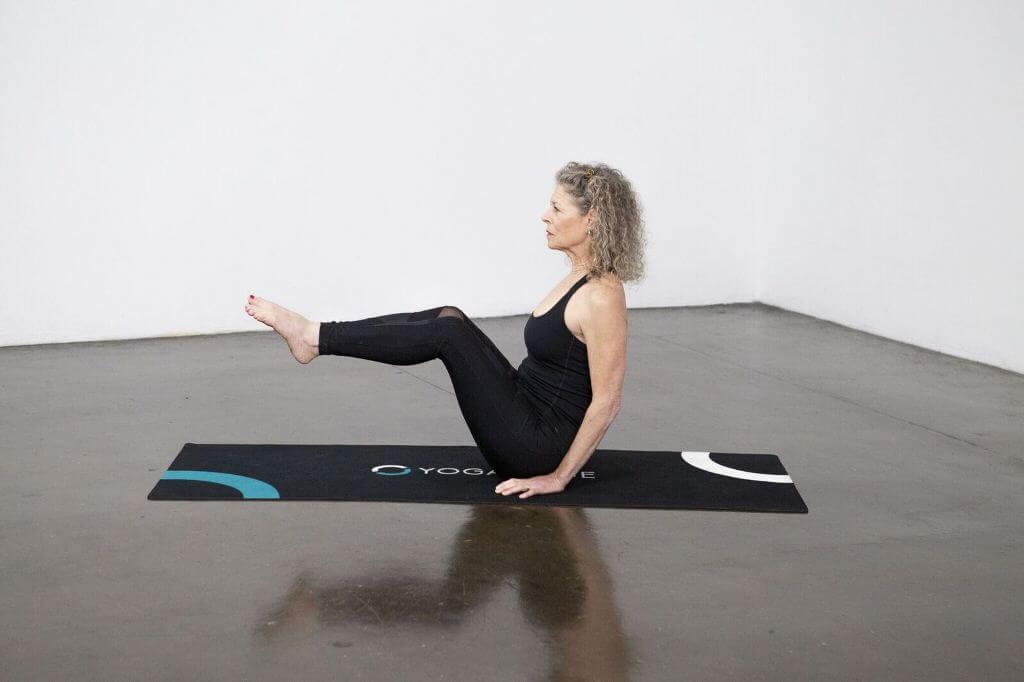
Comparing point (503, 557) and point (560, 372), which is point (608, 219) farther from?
point (503, 557)

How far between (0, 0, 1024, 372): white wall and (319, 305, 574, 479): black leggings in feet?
10.4

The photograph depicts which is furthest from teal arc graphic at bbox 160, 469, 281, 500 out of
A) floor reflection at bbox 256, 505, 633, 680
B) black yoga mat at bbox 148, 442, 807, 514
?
floor reflection at bbox 256, 505, 633, 680

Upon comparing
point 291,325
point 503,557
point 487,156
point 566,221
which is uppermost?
point 566,221

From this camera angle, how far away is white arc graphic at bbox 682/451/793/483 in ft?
13.2

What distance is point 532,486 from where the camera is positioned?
12.2 ft

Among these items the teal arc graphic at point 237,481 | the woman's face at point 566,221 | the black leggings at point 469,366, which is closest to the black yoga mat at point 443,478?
the teal arc graphic at point 237,481

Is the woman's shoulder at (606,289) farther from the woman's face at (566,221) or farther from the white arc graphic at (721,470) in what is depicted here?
the white arc graphic at (721,470)

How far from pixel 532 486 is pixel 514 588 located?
2.36ft

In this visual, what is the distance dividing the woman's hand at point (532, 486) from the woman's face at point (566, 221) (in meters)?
0.74

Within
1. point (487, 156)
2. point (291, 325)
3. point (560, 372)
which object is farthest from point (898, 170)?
point (291, 325)

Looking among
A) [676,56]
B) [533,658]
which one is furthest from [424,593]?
[676,56]

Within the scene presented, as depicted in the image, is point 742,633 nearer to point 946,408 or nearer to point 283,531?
point 283,531

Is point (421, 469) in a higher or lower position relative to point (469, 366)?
lower

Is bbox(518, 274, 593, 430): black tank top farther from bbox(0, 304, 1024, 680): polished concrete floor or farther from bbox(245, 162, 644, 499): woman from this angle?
bbox(0, 304, 1024, 680): polished concrete floor
